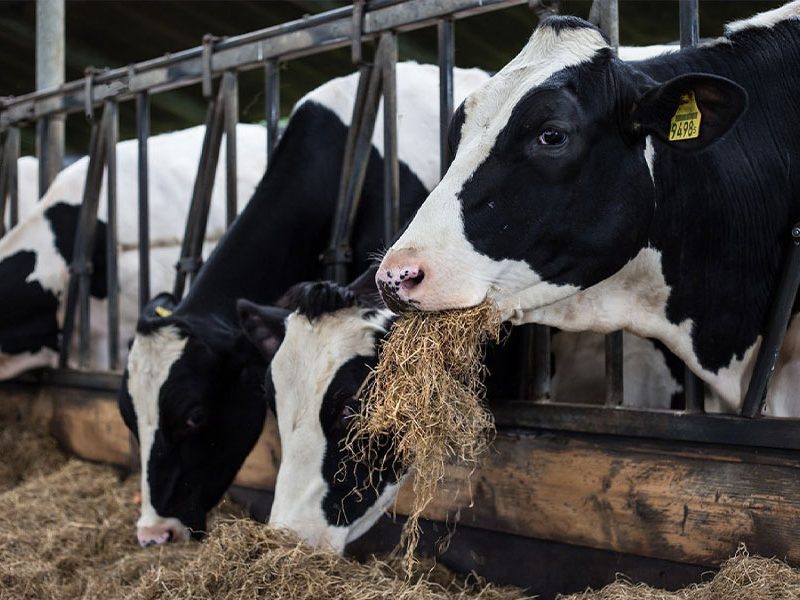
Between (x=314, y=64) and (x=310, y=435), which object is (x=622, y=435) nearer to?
(x=310, y=435)

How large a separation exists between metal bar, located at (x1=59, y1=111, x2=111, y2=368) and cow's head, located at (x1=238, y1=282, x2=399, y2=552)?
8.84ft

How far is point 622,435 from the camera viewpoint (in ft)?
10.0

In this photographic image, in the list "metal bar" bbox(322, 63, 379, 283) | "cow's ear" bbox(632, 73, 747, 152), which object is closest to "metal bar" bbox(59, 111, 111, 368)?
"metal bar" bbox(322, 63, 379, 283)

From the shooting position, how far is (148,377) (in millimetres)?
3900

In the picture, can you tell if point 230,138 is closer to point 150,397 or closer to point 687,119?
point 150,397

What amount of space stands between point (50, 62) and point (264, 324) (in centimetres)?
340

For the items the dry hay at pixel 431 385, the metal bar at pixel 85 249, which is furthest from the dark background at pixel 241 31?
the dry hay at pixel 431 385

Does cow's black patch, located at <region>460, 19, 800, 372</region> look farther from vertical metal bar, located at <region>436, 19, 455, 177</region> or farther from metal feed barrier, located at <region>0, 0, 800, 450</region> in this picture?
vertical metal bar, located at <region>436, 19, 455, 177</region>

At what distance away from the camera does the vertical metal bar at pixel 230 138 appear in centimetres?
455

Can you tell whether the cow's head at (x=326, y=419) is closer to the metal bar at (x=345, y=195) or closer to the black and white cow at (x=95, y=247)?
the metal bar at (x=345, y=195)

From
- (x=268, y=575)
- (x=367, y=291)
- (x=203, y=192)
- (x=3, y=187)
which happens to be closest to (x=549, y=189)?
(x=367, y=291)

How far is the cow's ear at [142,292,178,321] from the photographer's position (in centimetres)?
406

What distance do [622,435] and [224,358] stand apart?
1614mm

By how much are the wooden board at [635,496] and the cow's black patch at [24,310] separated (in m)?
2.80
